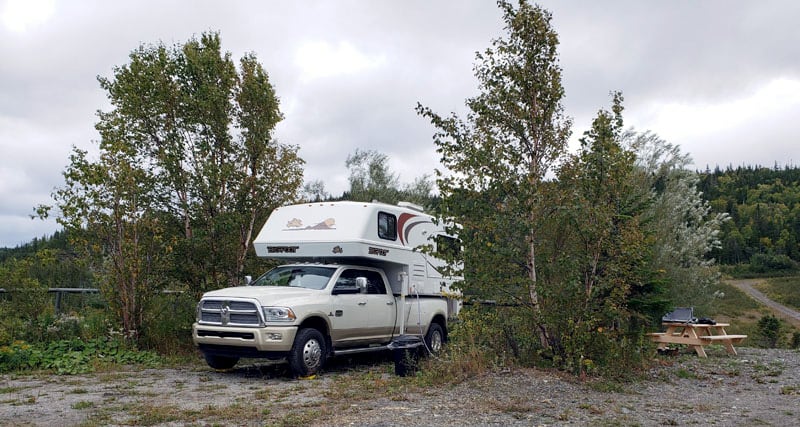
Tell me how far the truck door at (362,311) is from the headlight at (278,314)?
1.01 meters

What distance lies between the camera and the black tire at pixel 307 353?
10133mm

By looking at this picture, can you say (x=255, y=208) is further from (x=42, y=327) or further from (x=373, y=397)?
(x=373, y=397)

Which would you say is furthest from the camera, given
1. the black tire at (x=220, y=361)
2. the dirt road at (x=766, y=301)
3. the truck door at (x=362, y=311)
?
the dirt road at (x=766, y=301)

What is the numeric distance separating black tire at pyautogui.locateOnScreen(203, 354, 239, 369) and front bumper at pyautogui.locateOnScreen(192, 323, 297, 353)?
2.76 feet

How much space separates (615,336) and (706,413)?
2.37m

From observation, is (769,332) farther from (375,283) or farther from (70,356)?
(70,356)

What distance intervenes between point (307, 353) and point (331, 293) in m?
1.16

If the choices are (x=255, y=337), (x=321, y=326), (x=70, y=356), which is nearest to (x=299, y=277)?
(x=321, y=326)

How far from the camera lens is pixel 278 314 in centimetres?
1004

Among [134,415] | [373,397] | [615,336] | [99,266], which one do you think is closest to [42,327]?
[99,266]

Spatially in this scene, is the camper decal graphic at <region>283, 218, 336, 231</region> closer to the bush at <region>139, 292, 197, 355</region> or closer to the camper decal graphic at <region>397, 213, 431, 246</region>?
the camper decal graphic at <region>397, 213, 431, 246</region>

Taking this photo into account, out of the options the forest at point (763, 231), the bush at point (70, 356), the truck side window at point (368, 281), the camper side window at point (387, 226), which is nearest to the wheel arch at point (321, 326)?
the truck side window at point (368, 281)

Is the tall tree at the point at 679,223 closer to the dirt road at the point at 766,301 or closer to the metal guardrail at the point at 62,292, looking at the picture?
the metal guardrail at the point at 62,292

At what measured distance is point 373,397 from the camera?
8188mm
